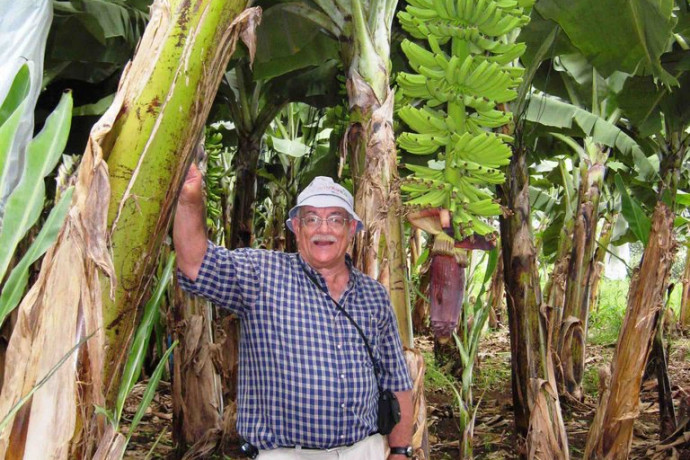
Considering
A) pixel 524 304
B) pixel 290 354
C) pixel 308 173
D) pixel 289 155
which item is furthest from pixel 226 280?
pixel 289 155

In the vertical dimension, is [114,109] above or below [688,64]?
below

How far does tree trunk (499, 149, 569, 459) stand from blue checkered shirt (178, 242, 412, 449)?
1541mm

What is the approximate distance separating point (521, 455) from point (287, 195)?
140 inches

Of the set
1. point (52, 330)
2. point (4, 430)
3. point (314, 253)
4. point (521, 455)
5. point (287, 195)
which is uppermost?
point (287, 195)

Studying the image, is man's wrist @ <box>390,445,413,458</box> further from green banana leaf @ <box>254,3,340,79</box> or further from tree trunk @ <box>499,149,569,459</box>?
green banana leaf @ <box>254,3,340,79</box>

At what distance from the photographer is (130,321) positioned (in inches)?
43.0

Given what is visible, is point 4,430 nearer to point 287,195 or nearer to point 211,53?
point 211,53

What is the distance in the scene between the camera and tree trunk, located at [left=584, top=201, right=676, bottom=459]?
2.88 meters

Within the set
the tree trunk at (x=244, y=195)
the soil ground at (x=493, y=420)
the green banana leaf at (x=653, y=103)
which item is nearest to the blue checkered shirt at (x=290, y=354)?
the soil ground at (x=493, y=420)

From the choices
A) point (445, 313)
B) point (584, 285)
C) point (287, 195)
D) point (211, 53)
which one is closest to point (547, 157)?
point (584, 285)

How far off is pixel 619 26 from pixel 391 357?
73.8 inches

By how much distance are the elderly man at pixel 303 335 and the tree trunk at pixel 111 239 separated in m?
0.49

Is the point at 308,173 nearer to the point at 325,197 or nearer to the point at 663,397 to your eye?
the point at 663,397

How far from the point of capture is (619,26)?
289cm
